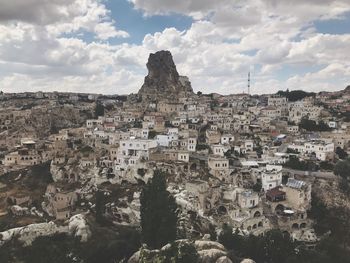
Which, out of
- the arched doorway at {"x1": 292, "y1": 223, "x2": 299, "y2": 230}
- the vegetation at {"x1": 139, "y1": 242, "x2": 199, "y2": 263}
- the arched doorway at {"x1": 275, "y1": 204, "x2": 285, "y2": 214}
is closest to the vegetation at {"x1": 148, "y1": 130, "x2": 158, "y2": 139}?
the arched doorway at {"x1": 275, "y1": 204, "x2": 285, "y2": 214}

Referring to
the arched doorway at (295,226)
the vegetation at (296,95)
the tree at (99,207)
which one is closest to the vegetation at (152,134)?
the tree at (99,207)

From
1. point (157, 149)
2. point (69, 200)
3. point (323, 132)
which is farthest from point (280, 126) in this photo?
point (69, 200)

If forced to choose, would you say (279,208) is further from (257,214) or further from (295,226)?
(257,214)

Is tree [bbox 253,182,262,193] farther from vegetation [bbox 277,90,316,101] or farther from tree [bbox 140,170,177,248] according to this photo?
vegetation [bbox 277,90,316,101]

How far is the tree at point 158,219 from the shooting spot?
40625mm

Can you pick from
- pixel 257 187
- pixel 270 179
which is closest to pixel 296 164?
pixel 270 179

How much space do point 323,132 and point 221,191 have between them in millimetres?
37661

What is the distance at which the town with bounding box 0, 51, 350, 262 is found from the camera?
50281mm

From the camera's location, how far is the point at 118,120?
320ft

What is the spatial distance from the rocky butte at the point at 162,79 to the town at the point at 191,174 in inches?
840

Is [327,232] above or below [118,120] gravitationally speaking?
below

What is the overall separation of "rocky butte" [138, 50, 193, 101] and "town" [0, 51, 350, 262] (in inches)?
840

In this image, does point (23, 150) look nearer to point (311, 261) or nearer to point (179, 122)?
point (179, 122)

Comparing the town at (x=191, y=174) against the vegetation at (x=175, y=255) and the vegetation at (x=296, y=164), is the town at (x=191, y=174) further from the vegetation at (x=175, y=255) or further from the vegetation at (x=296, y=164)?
the vegetation at (x=175, y=255)
